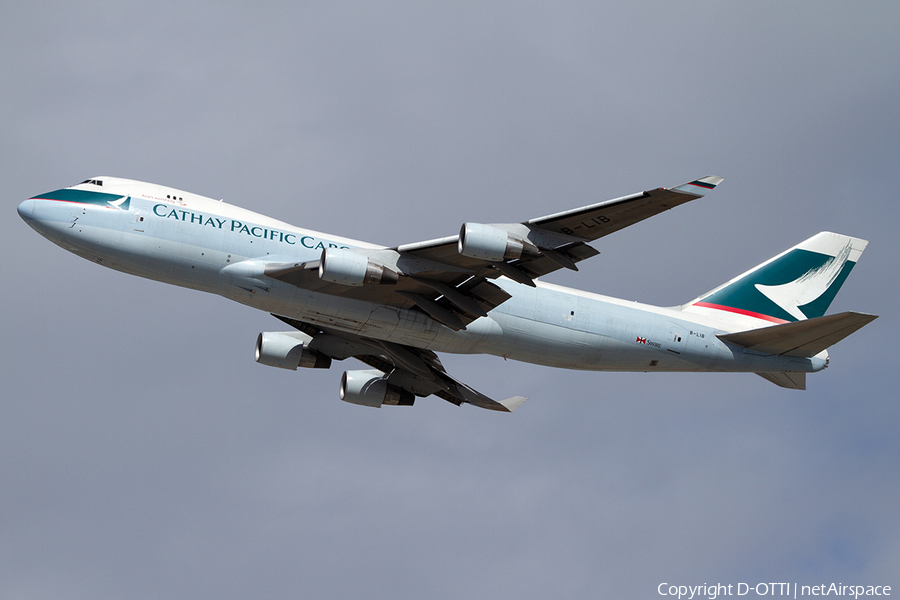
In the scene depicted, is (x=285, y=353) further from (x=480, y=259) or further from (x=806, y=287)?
(x=806, y=287)

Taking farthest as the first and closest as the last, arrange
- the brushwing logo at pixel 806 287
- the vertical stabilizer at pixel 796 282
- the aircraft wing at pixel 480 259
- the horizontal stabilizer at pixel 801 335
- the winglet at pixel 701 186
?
the brushwing logo at pixel 806 287
the vertical stabilizer at pixel 796 282
the horizontal stabilizer at pixel 801 335
the aircraft wing at pixel 480 259
the winglet at pixel 701 186

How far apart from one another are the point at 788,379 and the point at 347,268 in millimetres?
21497

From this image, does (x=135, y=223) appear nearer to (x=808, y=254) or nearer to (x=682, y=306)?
(x=682, y=306)

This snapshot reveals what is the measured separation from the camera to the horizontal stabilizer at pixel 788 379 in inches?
1611

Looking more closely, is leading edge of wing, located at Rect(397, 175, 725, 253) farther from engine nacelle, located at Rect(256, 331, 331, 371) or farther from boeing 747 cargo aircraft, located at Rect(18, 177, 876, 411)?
engine nacelle, located at Rect(256, 331, 331, 371)

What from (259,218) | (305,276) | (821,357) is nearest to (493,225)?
(305,276)

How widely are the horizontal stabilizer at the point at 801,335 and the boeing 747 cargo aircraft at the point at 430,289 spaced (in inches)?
2.9

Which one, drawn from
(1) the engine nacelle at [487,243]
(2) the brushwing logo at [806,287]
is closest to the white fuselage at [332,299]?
(2) the brushwing logo at [806,287]

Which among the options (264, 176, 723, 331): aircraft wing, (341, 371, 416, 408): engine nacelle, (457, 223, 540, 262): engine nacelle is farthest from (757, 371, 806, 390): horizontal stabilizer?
(341, 371, 416, 408): engine nacelle

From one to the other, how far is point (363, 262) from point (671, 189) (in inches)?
430

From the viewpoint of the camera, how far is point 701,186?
2798 centimetres

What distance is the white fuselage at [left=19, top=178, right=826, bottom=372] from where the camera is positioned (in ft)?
108

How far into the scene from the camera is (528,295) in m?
37.2

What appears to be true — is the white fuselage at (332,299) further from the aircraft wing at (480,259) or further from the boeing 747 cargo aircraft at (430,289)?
the aircraft wing at (480,259)
